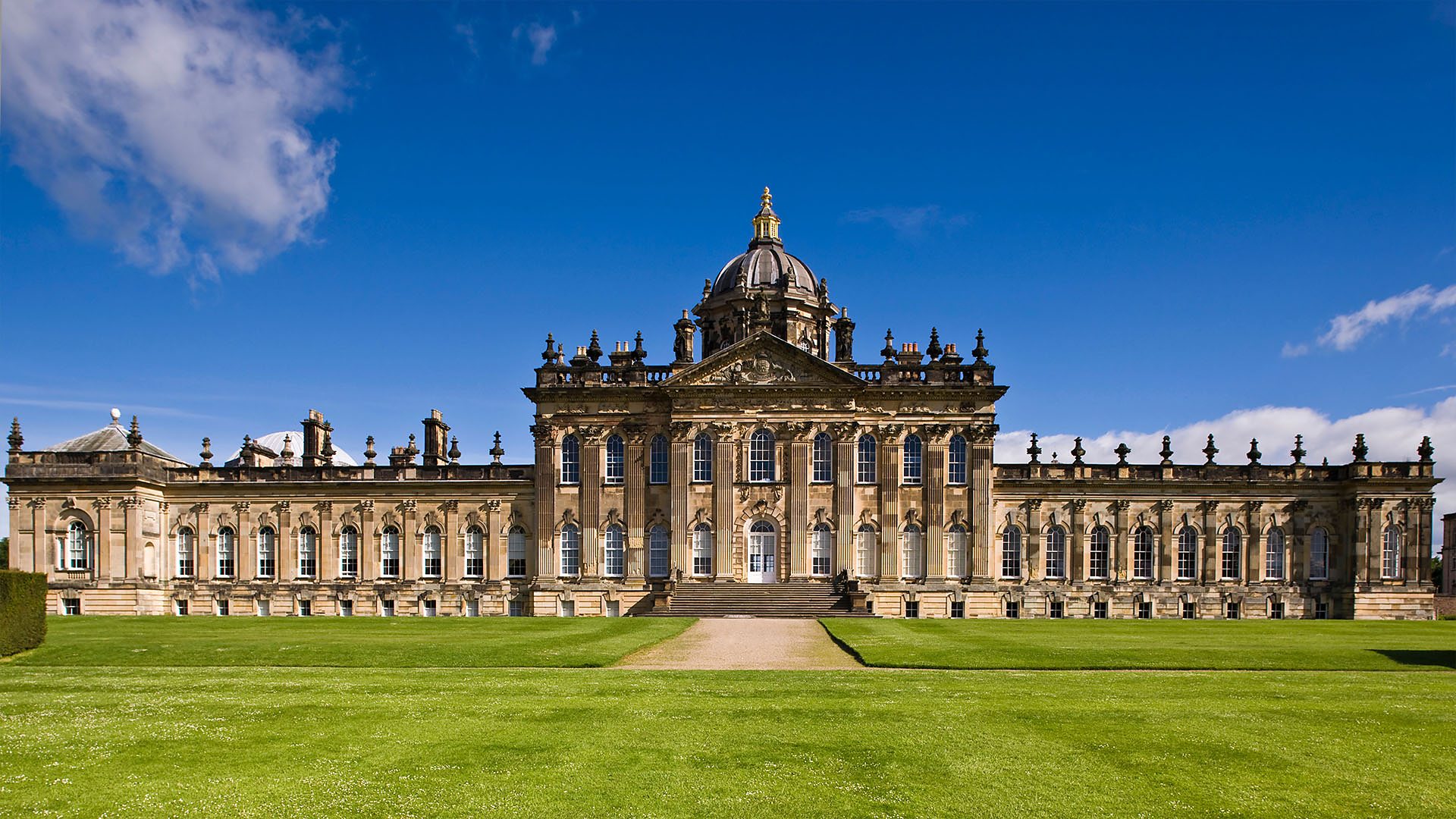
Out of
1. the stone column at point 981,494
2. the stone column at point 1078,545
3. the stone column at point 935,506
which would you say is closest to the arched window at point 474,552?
the stone column at point 935,506

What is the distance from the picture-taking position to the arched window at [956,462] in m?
45.3

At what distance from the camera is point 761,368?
45.2m

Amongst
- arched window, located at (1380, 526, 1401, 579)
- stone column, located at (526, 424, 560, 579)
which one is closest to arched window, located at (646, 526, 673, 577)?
stone column, located at (526, 424, 560, 579)

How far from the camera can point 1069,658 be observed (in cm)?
2264

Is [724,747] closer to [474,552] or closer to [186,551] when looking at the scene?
[474,552]

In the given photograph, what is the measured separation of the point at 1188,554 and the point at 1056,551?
235 inches

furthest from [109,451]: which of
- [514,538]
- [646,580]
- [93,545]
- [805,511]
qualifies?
[805,511]

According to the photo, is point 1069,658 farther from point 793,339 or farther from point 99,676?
point 793,339

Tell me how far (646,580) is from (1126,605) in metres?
21.6

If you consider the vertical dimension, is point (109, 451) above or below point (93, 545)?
above

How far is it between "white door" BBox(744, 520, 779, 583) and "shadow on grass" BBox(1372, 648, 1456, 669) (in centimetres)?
2417

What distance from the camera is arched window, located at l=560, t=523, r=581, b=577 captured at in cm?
4647

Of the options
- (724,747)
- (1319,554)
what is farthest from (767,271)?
(724,747)

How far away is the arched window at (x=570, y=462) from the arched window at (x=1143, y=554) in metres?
25.7
